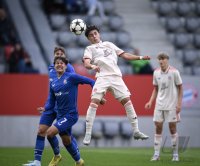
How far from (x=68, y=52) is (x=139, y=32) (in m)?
4.69

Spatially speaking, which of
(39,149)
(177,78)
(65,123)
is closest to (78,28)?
(65,123)

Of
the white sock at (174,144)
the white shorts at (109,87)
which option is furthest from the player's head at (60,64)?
the white sock at (174,144)

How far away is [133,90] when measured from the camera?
958 inches

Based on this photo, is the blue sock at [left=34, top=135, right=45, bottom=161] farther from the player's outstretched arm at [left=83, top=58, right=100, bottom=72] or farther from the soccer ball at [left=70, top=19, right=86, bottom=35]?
the soccer ball at [left=70, top=19, right=86, bottom=35]

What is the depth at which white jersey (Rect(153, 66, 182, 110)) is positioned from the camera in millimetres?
17719

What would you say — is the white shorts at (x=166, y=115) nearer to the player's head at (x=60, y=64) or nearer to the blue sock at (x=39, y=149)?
the blue sock at (x=39, y=149)

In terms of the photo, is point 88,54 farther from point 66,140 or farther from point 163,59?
point 163,59

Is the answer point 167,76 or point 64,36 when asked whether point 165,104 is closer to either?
point 167,76

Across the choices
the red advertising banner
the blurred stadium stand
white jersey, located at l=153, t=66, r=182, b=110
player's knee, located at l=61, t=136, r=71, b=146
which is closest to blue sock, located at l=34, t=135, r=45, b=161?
player's knee, located at l=61, t=136, r=71, b=146

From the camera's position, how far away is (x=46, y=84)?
925 inches

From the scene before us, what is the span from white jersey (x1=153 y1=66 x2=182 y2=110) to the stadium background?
6.26 m

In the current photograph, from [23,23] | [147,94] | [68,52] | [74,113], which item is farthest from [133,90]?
[74,113]

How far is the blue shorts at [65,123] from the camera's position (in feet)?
47.1

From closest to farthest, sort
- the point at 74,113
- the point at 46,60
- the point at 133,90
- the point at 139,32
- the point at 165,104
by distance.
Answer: the point at 74,113 → the point at 165,104 → the point at 133,90 → the point at 46,60 → the point at 139,32
